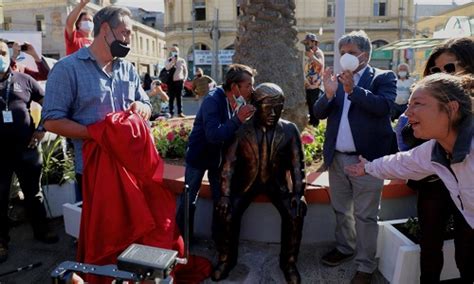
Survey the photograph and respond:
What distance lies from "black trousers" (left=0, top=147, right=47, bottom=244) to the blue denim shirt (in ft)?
3.98

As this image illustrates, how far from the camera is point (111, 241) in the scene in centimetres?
255

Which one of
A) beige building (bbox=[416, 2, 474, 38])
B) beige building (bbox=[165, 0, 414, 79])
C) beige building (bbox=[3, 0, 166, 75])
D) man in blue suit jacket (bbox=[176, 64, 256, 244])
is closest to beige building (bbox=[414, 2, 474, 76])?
beige building (bbox=[416, 2, 474, 38])

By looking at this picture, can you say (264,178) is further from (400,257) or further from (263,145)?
(400,257)

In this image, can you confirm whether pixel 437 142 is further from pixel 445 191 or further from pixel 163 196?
pixel 163 196

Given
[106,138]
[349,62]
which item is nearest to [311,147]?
[349,62]

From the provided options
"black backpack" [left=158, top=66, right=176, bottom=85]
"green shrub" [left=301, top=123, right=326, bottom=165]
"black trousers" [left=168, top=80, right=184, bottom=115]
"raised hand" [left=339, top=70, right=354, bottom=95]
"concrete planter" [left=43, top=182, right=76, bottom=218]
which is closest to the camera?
"raised hand" [left=339, top=70, right=354, bottom=95]

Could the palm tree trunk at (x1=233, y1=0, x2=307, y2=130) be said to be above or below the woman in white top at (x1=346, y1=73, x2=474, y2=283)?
above

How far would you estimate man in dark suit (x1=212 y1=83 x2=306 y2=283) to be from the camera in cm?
294

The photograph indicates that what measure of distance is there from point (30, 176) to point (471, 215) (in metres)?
3.46

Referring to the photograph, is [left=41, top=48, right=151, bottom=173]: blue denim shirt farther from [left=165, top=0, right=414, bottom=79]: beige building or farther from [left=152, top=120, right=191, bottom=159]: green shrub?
[left=165, top=0, right=414, bottom=79]: beige building

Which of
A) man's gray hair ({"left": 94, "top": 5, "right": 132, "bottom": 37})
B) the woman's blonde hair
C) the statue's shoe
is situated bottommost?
the statue's shoe

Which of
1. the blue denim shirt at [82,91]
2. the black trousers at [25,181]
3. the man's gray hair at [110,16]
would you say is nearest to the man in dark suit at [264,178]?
the blue denim shirt at [82,91]

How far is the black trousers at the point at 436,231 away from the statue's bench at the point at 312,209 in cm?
86

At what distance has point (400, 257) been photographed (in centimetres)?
275
